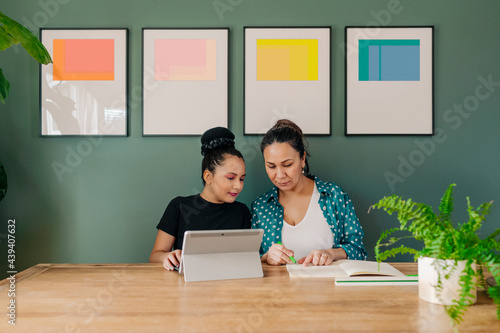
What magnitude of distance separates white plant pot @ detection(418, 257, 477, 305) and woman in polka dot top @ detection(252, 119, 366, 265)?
0.73m

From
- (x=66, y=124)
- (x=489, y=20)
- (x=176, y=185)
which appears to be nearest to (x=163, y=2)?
(x=66, y=124)

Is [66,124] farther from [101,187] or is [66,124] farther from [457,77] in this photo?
[457,77]

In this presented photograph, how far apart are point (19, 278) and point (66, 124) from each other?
1.11 m

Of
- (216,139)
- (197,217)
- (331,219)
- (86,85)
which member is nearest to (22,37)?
(86,85)

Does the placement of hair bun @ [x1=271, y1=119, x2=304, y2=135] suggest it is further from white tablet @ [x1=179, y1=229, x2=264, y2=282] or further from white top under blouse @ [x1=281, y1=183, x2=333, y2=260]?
white tablet @ [x1=179, y1=229, x2=264, y2=282]

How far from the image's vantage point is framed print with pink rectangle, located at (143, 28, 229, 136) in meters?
2.19

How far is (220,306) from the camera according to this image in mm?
1041

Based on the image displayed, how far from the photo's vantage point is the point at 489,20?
7.26 ft

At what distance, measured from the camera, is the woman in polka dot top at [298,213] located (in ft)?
6.23

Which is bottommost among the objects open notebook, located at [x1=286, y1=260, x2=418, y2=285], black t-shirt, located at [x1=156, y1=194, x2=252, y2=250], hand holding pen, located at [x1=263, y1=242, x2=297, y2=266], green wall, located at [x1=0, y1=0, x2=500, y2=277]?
open notebook, located at [x1=286, y1=260, x2=418, y2=285]

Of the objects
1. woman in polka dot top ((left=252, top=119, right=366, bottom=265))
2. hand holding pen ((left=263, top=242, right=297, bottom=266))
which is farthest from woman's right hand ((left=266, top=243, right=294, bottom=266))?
woman in polka dot top ((left=252, top=119, right=366, bottom=265))

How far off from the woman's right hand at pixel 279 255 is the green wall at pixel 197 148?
0.75 m

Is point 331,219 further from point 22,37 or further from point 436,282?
point 22,37

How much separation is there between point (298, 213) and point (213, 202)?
46cm
